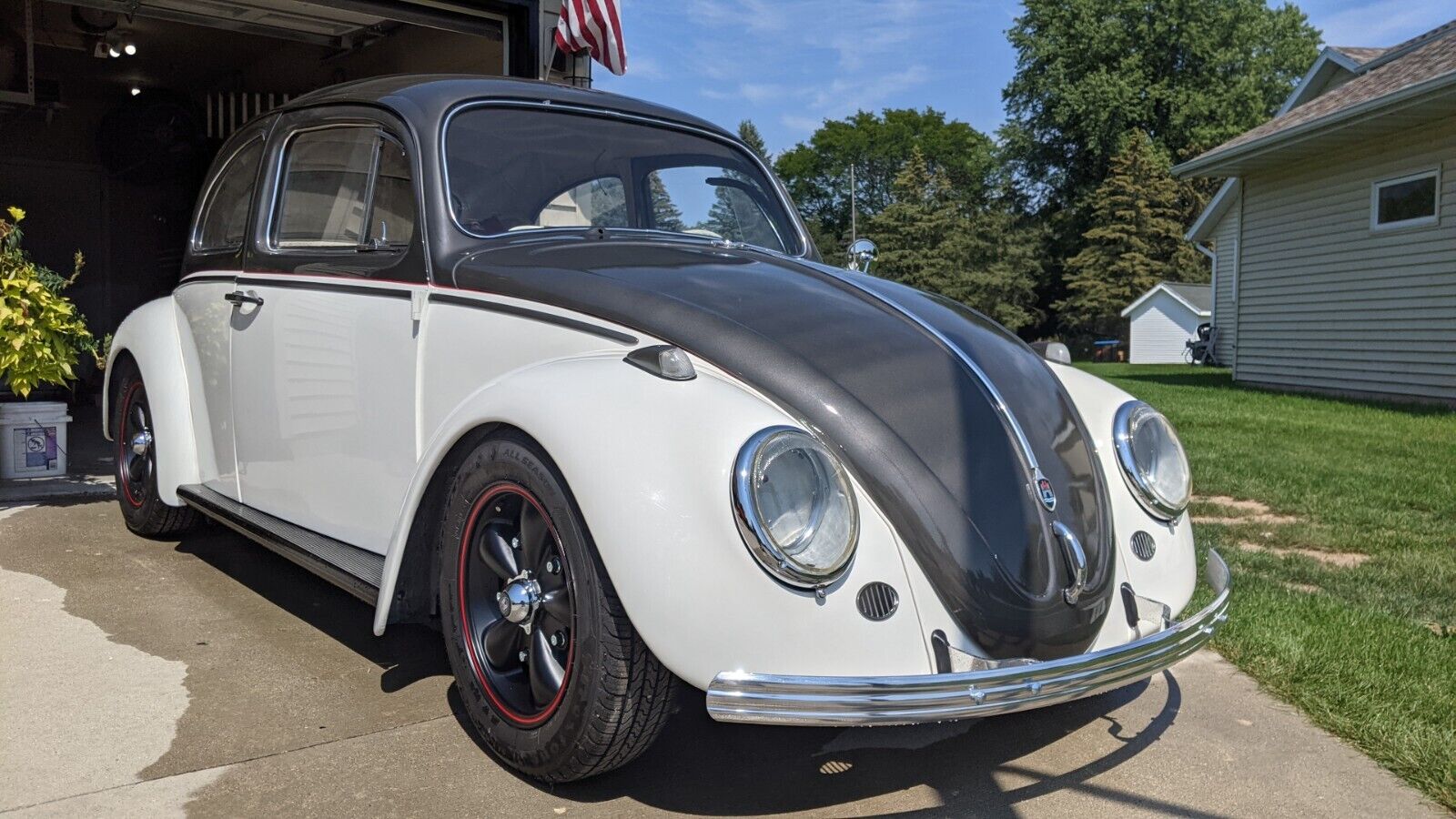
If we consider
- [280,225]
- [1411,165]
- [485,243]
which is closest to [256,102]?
[280,225]

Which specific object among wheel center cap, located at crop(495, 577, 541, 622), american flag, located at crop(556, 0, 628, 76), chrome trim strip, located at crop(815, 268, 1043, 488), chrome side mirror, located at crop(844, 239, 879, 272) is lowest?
wheel center cap, located at crop(495, 577, 541, 622)

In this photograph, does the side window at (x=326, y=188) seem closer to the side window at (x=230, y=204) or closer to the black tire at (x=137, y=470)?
the side window at (x=230, y=204)

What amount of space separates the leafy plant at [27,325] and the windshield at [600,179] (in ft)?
9.03

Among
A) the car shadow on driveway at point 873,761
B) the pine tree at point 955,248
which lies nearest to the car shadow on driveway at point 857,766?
the car shadow on driveway at point 873,761

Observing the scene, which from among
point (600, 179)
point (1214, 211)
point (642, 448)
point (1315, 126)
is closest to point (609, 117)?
point (600, 179)

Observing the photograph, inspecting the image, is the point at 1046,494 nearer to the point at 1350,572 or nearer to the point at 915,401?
the point at 915,401

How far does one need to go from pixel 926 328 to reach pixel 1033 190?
2060 inches

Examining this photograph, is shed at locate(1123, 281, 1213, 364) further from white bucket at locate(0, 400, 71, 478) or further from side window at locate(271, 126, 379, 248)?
side window at locate(271, 126, 379, 248)

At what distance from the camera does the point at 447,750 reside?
9.21 feet

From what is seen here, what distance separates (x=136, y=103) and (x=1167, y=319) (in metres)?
33.9

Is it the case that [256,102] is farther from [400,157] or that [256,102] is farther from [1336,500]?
[1336,500]

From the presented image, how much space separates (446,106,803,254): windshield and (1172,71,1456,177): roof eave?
10.4 m

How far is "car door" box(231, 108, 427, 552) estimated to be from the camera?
3230 mm

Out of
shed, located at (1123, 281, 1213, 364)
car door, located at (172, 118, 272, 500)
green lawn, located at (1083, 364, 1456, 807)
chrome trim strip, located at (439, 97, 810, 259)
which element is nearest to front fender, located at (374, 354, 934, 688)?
chrome trim strip, located at (439, 97, 810, 259)
